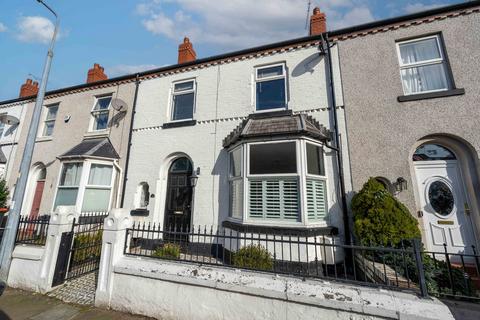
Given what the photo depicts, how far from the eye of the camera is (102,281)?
4.21 metres

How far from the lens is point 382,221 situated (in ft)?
15.5

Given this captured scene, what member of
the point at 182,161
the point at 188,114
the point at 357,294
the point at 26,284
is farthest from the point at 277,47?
the point at 26,284

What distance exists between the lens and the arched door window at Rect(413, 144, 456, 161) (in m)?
5.80

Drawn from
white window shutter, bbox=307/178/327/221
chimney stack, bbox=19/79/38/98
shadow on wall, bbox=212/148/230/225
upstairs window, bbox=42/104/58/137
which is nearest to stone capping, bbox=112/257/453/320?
white window shutter, bbox=307/178/327/221

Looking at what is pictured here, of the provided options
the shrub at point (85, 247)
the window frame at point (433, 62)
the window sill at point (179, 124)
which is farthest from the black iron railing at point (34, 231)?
the window frame at point (433, 62)

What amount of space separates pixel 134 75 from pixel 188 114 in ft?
11.5

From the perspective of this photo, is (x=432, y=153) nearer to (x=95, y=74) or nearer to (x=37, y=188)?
(x=95, y=74)

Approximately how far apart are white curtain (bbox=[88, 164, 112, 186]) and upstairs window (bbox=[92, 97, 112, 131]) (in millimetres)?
2116

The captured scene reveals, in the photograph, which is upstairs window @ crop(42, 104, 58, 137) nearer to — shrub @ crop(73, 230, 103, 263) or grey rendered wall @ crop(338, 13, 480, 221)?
Result: shrub @ crop(73, 230, 103, 263)

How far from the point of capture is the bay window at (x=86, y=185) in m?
8.06

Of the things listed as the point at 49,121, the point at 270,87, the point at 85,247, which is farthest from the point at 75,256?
the point at 49,121

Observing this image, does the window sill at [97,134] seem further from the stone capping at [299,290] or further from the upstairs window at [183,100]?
the stone capping at [299,290]

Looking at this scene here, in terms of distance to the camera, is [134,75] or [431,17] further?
[134,75]

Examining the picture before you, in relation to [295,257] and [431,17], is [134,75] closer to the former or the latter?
[295,257]
